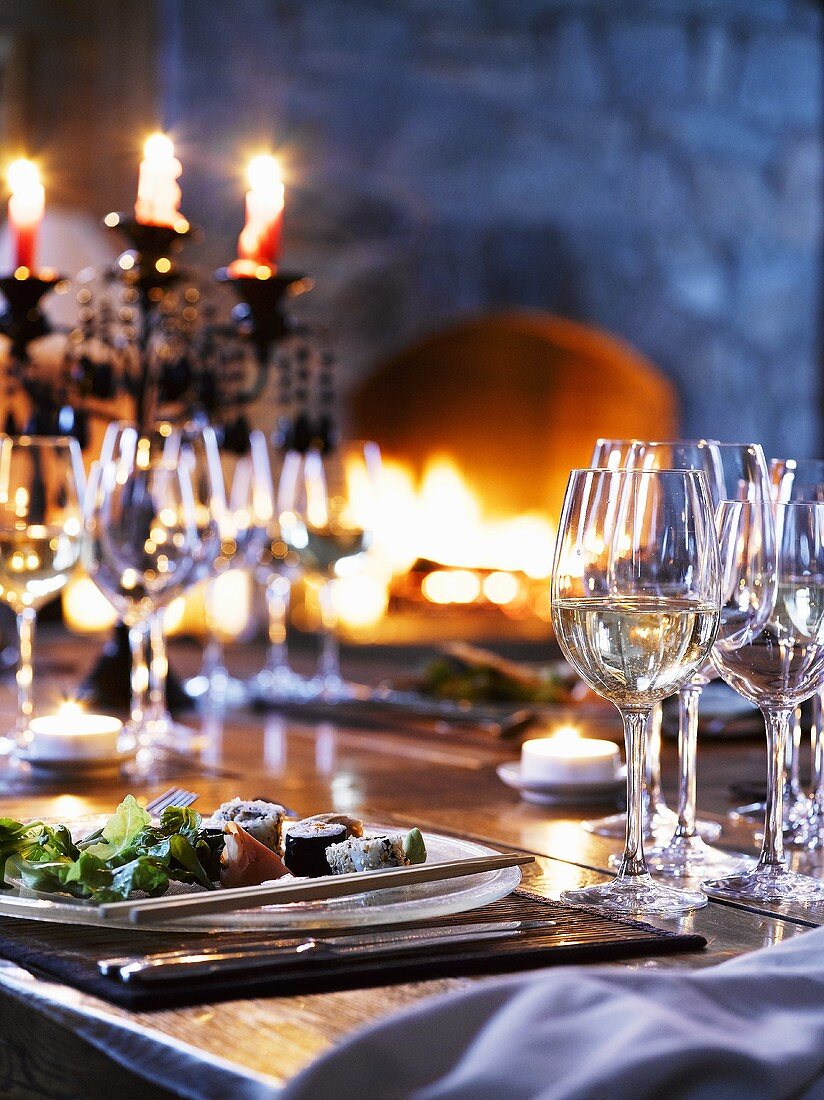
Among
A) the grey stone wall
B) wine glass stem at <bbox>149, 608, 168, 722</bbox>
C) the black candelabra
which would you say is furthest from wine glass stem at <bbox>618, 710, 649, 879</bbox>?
the grey stone wall

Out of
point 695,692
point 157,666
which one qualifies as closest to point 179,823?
point 695,692

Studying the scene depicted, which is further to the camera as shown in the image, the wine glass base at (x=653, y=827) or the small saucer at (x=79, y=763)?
the small saucer at (x=79, y=763)

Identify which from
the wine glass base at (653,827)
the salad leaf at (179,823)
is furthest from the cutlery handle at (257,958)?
the wine glass base at (653,827)

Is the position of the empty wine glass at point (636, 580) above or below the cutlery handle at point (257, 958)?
above

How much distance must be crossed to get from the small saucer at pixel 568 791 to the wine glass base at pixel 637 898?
339 millimetres

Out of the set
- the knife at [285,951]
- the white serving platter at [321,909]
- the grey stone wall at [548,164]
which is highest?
the grey stone wall at [548,164]

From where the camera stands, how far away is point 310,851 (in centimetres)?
78

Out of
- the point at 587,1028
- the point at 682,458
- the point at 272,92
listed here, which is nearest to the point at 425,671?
the point at 682,458

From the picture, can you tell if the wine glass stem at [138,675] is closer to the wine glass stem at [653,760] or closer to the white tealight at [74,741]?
the white tealight at [74,741]

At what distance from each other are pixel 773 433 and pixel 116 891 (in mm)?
5172

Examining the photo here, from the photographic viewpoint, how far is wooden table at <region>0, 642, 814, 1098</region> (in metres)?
0.58

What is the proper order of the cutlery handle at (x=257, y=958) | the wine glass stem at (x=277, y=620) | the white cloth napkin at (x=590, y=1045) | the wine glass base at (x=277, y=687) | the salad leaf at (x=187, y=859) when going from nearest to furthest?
the white cloth napkin at (x=590, y=1045) < the cutlery handle at (x=257, y=958) < the salad leaf at (x=187, y=859) < the wine glass base at (x=277, y=687) < the wine glass stem at (x=277, y=620)

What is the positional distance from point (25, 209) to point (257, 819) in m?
1.08

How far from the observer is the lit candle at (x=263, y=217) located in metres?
1.73
